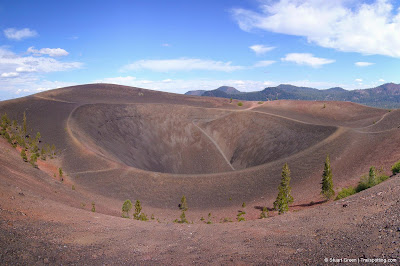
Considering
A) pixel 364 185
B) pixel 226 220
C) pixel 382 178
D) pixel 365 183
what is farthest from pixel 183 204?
pixel 382 178

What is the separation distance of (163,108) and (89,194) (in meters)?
40.0

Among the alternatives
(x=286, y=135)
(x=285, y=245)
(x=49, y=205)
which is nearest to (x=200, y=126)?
(x=286, y=135)

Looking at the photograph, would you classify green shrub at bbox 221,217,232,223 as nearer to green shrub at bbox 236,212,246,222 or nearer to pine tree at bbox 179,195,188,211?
green shrub at bbox 236,212,246,222

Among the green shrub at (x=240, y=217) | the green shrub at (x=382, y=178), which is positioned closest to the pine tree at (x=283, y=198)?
the green shrub at (x=240, y=217)

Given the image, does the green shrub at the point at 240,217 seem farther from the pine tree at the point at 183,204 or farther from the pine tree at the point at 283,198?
the pine tree at the point at 183,204

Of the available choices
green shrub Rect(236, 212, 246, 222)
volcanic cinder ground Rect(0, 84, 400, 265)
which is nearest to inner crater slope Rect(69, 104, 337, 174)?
volcanic cinder ground Rect(0, 84, 400, 265)

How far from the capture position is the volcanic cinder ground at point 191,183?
8.91 m

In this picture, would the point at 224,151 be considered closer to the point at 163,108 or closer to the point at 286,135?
the point at 286,135

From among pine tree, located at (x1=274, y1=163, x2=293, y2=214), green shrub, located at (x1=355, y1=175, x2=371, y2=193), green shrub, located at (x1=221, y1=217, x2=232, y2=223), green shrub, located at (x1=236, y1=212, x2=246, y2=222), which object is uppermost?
green shrub, located at (x1=355, y1=175, x2=371, y2=193)

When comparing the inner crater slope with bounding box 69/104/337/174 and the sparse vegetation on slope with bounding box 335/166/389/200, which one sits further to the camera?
the inner crater slope with bounding box 69/104/337/174

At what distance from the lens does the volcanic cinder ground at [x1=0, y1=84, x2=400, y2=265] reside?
8906 millimetres

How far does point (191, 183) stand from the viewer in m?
30.1

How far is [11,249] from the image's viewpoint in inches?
304

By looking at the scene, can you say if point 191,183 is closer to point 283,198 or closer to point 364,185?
point 283,198
